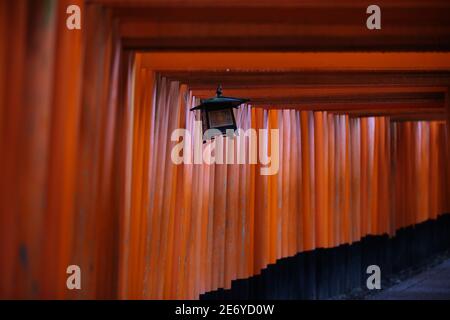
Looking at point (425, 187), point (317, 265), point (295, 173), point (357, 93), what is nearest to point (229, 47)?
point (357, 93)

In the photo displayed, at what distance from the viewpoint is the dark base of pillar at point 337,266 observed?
23.4ft

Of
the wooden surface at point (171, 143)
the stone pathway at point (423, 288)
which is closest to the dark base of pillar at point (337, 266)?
the wooden surface at point (171, 143)

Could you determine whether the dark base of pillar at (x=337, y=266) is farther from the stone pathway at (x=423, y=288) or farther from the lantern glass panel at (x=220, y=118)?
the lantern glass panel at (x=220, y=118)

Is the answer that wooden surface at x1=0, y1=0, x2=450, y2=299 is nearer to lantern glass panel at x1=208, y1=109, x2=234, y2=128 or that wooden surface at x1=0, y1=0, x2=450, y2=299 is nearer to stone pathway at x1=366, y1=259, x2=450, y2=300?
lantern glass panel at x1=208, y1=109, x2=234, y2=128

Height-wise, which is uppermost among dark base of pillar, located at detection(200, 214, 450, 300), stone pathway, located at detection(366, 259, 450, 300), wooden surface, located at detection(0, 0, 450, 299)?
wooden surface, located at detection(0, 0, 450, 299)

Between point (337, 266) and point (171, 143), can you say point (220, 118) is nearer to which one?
point (171, 143)

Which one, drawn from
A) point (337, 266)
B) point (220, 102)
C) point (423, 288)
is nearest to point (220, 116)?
point (220, 102)

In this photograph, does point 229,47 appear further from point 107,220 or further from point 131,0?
point 107,220

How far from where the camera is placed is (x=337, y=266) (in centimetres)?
871

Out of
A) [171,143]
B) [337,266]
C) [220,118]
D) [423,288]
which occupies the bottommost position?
[423,288]

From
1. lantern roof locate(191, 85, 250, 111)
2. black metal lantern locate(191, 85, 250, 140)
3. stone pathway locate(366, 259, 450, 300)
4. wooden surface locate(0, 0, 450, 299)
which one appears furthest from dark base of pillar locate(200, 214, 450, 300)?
lantern roof locate(191, 85, 250, 111)

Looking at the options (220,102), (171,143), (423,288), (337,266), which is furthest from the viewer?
(423,288)

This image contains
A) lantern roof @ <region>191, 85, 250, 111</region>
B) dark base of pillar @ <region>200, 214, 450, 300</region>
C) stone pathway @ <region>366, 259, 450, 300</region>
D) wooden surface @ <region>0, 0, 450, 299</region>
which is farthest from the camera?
stone pathway @ <region>366, 259, 450, 300</region>

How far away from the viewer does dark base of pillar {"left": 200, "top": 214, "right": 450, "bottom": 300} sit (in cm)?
714
